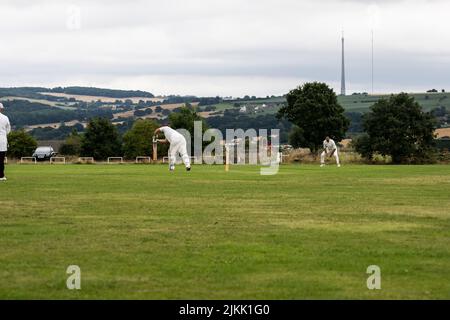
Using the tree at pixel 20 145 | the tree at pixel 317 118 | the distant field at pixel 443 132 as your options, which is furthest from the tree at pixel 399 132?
the tree at pixel 20 145

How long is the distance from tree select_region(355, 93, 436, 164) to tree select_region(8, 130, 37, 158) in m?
43.6

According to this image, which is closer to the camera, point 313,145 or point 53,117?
point 313,145

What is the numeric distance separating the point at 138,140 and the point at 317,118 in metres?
26.0

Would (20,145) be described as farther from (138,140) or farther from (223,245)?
(223,245)

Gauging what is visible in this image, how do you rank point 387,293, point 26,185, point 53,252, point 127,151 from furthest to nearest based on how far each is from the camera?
1. point 127,151
2. point 26,185
3. point 53,252
4. point 387,293

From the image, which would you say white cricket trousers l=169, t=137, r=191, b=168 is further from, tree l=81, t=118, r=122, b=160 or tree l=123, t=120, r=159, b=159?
tree l=81, t=118, r=122, b=160

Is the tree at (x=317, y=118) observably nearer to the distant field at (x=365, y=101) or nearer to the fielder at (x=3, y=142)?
the fielder at (x=3, y=142)

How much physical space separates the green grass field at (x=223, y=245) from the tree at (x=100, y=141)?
76868 millimetres

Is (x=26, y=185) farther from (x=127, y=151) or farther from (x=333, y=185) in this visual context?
(x=127, y=151)

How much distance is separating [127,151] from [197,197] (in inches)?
3086

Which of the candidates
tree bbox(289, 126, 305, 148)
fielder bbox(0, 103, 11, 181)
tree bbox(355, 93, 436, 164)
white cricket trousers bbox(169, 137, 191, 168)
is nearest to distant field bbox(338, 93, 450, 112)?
tree bbox(289, 126, 305, 148)

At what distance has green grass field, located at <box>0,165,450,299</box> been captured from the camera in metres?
9.05
